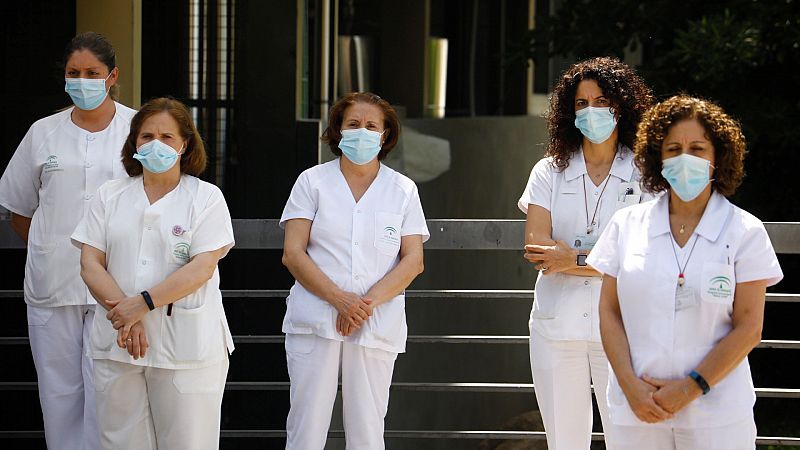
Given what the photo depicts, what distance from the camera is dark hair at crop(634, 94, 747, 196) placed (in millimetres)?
3527

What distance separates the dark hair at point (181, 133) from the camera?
417cm

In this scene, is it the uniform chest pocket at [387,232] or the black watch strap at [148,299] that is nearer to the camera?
the black watch strap at [148,299]

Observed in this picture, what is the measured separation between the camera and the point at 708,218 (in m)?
3.48

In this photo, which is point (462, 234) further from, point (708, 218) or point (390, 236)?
point (708, 218)

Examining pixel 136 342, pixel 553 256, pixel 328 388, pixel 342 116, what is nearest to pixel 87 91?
pixel 342 116

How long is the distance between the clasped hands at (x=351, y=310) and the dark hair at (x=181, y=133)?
2.10 ft

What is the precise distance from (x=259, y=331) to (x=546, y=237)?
2.71 m

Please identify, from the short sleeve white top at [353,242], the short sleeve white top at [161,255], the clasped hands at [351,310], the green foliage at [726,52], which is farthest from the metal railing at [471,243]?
the green foliage at [726,52]

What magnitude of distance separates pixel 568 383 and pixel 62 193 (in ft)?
6.01

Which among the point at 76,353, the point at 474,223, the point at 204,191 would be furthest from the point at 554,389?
the point at 76,353

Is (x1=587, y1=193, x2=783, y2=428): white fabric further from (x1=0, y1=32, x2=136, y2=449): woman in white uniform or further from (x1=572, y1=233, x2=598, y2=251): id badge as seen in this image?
(x1=0, y1=32, x2=136, y2=449): woman in white uniform

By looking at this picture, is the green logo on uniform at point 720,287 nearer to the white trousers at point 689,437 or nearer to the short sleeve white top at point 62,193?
the white trousers at point 689,437

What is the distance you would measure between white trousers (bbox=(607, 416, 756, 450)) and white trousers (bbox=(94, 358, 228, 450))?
1312 millimetres

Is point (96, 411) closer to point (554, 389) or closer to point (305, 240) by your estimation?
point (305, 240)
